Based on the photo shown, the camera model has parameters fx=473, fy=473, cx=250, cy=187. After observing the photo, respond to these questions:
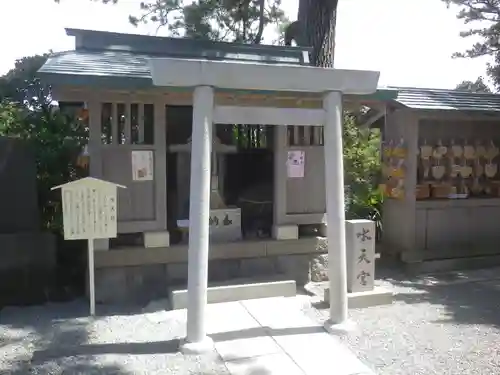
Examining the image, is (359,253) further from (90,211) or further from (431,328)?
(90,211)

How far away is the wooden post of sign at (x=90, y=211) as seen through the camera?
545cm

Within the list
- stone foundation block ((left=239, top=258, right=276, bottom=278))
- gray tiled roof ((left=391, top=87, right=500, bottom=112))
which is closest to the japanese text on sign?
stone foundation block ((left=239, top=258, right=276, bottom=278))

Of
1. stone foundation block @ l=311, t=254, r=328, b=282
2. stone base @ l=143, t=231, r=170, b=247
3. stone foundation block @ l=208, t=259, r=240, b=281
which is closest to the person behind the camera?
stone base @ l=143, t=231, r=170, b=247

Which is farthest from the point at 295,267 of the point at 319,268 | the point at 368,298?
the point at 368,298

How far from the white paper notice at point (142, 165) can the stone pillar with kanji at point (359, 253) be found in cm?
270

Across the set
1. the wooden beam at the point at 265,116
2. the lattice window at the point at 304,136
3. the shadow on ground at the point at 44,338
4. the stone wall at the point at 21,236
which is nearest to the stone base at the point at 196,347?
the shadow on ground at the point at 44,338

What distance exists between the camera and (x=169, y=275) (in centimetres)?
637

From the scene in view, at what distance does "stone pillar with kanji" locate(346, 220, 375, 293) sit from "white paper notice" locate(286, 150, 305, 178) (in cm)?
109

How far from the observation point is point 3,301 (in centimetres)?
604

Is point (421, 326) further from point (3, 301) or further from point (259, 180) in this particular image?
point (3, 301)

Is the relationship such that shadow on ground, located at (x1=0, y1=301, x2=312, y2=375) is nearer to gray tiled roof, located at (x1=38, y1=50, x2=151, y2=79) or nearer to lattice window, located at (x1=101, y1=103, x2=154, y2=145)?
lattice window, located at (x1=101, y1=103, x2=154, y2=145)

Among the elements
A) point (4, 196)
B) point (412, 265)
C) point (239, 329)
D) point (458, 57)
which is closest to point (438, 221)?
point (412, 265)

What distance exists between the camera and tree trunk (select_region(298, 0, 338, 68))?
Result: 9250 mm

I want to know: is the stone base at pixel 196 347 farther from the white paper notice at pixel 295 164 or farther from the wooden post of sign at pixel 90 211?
the white paper notice at pixel 295 164
